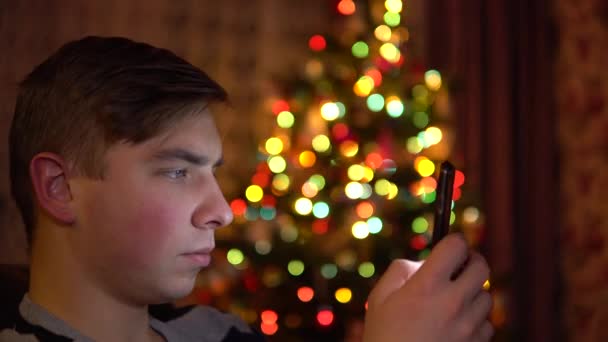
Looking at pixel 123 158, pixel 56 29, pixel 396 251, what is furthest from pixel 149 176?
pixel 56 29

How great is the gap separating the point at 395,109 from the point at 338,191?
15.0 inches

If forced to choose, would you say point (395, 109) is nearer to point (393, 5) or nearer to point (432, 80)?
point (432, 80)

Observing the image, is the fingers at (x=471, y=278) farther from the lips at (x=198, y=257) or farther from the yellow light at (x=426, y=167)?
the yellow light at (x=426, y=167)

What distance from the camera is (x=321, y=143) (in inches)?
107

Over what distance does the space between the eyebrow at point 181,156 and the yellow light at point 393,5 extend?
212 cm

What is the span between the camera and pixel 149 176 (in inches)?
33.4

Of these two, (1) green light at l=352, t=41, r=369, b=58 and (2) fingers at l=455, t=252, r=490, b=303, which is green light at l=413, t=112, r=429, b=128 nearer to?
(1) green light at l=352, t=41, r=369, b=58

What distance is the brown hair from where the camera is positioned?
85cm

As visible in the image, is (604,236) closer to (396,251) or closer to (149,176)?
(396,251)

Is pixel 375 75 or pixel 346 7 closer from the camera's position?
pixel 375 75

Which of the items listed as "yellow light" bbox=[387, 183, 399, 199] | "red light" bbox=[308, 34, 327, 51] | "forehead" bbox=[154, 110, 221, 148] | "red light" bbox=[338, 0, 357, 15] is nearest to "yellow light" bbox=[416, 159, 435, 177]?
"yellow light" bbox=[387, 183, 399, 199]

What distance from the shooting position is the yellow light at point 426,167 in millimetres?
2689

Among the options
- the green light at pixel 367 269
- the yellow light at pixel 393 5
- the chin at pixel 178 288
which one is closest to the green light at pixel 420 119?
the yellow light at pixel 393 5

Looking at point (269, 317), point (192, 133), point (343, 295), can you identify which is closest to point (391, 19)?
point (343, 295)
